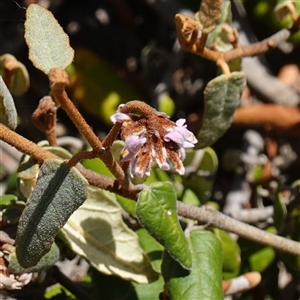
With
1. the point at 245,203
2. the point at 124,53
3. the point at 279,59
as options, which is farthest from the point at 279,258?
the point at 124,53

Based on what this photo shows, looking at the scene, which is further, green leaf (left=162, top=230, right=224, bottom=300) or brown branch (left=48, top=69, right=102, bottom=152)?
green leaf (left=162, top=230, right=224, bottom=300)

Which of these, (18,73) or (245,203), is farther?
(245,203)

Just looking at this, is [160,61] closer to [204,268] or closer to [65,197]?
[204,268]

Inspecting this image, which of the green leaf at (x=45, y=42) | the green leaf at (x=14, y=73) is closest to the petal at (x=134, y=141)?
the green leaf at (x=45, y=42)

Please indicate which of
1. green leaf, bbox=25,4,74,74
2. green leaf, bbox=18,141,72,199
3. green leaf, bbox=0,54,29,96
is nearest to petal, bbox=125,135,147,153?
green leaf, bbox=25,4,74,74

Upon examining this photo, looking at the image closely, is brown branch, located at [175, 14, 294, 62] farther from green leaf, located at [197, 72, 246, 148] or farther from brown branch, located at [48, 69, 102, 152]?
brown branch, located at [48, 69, 102, 152]

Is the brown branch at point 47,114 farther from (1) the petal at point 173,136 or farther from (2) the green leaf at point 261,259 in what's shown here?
(2) the green leaf at point 261,259
